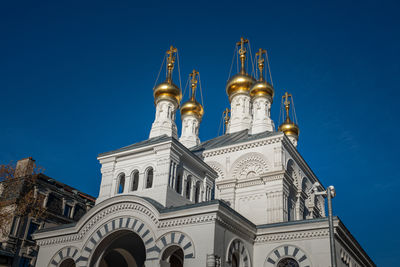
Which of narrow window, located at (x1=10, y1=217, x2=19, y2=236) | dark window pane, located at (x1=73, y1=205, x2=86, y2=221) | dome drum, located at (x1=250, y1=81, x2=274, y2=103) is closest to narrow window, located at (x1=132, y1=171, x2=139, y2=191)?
narrow window, located at (x1=10, y1=217, x2=19, y2=236)

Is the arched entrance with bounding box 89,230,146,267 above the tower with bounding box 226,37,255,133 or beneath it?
beneath

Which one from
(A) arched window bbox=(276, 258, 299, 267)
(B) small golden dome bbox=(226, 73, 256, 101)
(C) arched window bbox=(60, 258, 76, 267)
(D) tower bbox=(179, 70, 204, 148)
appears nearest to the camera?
(A) arched window bbox=(276, 258, 299, 267)

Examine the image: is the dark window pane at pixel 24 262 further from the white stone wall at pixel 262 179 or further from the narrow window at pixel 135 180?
the white stone wall at pixel 262 179

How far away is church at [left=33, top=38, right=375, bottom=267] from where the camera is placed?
1745 centimetres

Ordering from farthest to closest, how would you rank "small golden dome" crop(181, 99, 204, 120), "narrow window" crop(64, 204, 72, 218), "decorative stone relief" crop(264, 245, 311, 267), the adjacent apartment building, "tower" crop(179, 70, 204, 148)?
"small golden dome" crop(181, 99, 204, 120) < "tower" crop(179, 70, 204, 148) < "narrow window" crop(64, 204, 72, 218) < the adjacent apartment building < "decorative stone relief" crop(264, 245, 311, 267)

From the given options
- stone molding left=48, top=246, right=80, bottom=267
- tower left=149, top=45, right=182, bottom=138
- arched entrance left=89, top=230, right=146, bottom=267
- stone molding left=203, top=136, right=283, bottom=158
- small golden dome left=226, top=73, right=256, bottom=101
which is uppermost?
small golden dome left=226, top=73, right=256, bottom=101

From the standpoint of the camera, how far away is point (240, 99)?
3553 cm

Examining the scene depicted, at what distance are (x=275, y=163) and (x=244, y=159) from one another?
8.15ft

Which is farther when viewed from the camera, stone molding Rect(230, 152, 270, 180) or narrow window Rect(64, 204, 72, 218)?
narrow window Rect(64, 204, 72, 218)

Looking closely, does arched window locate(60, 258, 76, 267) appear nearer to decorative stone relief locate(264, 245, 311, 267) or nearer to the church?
the church

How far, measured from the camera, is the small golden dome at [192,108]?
3856 centimetres

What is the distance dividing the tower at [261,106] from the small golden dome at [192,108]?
7084 mm

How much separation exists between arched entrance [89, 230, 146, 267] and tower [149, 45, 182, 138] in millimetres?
9092

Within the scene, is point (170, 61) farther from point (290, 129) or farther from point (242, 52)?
point (290, 129)
